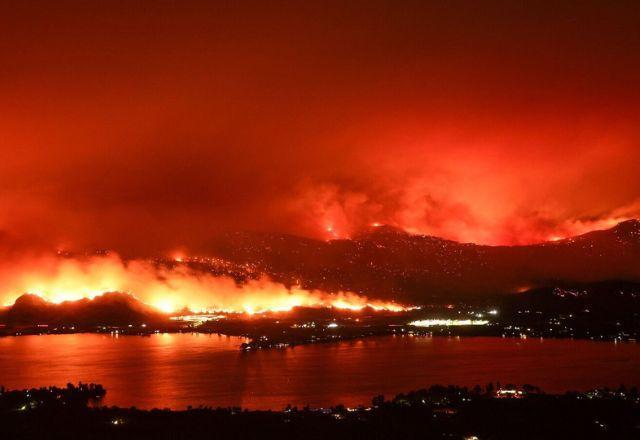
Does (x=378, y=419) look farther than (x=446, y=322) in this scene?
No

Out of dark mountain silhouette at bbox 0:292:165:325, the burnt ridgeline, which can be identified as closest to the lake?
the burnt ridgeline

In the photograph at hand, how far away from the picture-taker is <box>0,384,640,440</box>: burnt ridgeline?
2384 cm

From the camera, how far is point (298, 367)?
45.2m

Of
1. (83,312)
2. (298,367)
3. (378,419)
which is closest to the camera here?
(378,419)

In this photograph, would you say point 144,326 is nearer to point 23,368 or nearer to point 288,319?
point 288,319

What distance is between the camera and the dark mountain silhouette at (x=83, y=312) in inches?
3046

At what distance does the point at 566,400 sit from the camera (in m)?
29.3

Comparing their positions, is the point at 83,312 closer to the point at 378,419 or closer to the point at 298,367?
the point at 298,367

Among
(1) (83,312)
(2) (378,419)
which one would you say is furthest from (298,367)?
(1) (83,312)

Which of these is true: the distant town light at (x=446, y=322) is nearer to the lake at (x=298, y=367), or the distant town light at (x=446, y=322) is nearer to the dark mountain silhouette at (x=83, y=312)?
the lake at (x=298, y=367)

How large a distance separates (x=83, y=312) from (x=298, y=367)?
41.0 m

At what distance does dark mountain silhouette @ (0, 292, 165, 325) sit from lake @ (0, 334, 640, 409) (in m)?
13.5

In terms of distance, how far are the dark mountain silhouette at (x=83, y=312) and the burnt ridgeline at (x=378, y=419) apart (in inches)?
1884

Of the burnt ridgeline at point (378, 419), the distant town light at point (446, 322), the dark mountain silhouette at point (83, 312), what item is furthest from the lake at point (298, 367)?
the dark mountain silhouette at point (83, 312)
